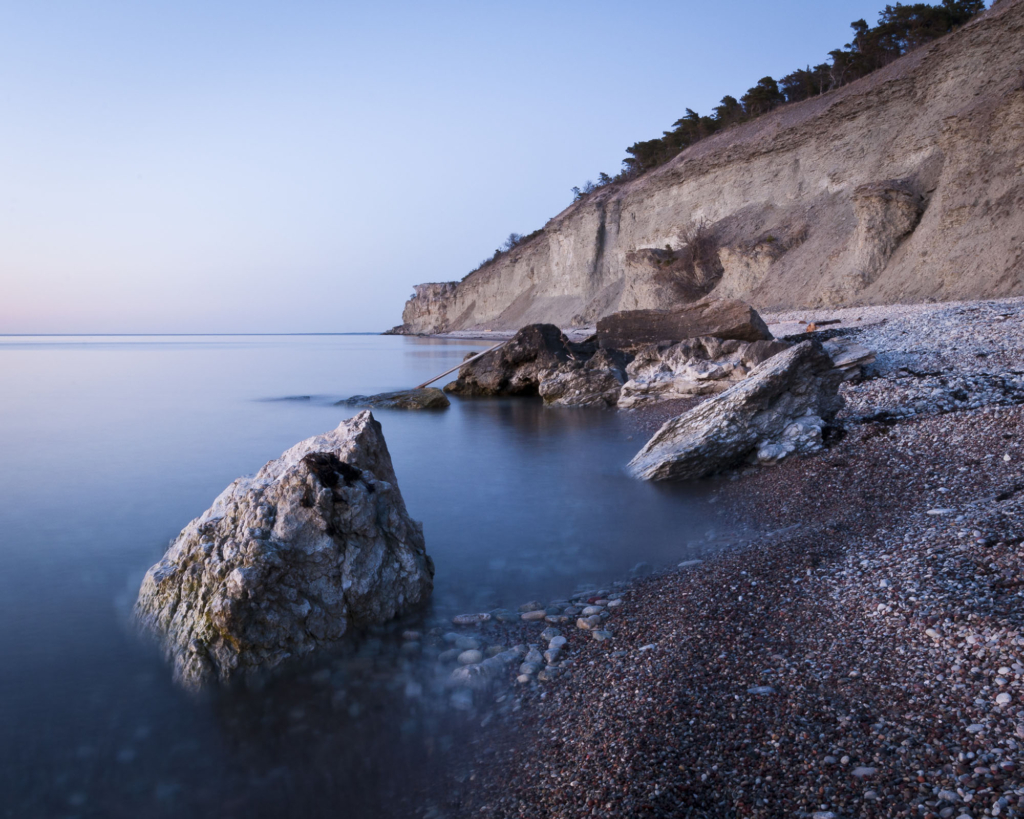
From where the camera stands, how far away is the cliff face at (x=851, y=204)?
20.1 m

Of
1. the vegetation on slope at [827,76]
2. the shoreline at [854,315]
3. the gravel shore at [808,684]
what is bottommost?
the gravel shore at [808,684]

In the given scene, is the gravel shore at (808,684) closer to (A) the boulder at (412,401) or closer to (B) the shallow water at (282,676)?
(B) the shallow water at (282,676)

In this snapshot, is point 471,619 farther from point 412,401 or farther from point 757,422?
point 412,401

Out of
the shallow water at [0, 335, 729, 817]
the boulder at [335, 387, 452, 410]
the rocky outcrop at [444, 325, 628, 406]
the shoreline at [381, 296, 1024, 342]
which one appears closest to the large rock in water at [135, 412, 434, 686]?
the shallow water at [0, 335, 729, 817]

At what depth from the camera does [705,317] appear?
546 inches

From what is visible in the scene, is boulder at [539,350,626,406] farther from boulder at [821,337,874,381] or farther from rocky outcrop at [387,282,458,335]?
rocky outcrop at [387,282,458,335]

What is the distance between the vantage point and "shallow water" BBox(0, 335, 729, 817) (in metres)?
2.77

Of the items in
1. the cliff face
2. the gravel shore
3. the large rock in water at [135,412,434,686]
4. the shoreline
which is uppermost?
the cliff face

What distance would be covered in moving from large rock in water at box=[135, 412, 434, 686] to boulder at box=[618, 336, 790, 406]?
8.62 m

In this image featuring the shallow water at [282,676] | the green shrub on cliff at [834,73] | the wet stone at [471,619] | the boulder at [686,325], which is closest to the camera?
the shallow water at [282,676]

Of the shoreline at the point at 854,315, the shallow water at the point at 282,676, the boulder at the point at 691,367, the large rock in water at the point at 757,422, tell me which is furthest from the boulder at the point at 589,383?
the large rock in water at the point at 757,422

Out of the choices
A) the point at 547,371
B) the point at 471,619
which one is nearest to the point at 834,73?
the point at 547,371

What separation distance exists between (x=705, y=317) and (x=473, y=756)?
12.5 m

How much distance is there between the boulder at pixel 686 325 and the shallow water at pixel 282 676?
3.73 meters
